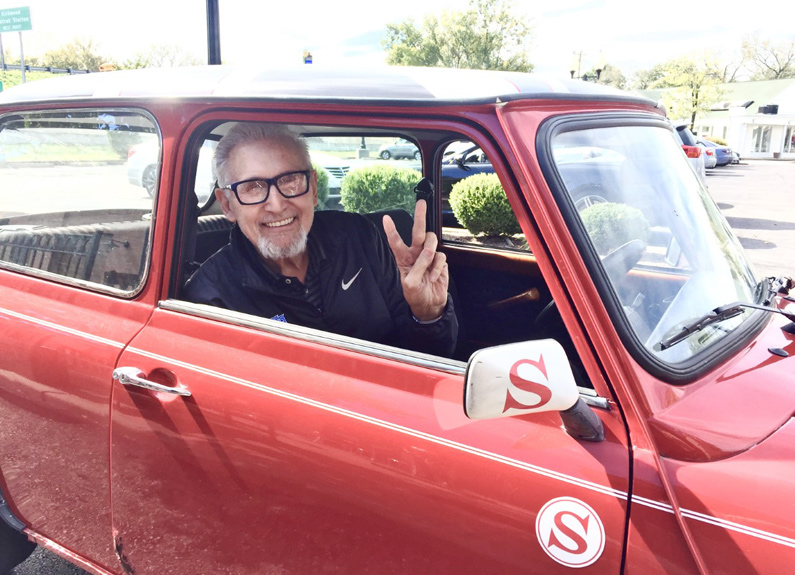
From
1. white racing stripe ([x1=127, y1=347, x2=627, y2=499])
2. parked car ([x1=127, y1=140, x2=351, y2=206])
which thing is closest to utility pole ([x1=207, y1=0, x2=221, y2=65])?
parked car ([x1=127, y1=140, x2=351, y2=206])

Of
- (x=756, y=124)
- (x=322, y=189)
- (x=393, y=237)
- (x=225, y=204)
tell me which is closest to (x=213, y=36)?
(x=322, y=189)

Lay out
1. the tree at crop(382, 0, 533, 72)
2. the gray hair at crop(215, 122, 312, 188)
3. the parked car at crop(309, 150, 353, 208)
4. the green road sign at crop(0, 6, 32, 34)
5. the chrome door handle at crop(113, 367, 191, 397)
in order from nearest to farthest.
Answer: the chrome door handle at crop(113, 367, 191, 397), the gray hair at crop(215, 122, 312, 188), the parked car at crop(309, 150, 353, 208), the green road sign at crop(0, 6, 32, 34), the tree at crop(382, 0, 533, 72)

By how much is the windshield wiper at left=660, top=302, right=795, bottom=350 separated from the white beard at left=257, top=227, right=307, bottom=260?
1.28 metres

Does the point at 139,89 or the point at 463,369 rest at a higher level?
the point at 139,89

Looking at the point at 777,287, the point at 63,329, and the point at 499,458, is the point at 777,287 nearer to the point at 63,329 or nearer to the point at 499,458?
the point at 499,458

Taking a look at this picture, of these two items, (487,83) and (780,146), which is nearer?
(487,83)

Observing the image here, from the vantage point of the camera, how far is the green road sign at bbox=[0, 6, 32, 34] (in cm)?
1455

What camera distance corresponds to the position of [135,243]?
6.31ft

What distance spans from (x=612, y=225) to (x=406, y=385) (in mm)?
643

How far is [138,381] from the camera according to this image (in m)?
1.67

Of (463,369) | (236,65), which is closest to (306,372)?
(463,369)

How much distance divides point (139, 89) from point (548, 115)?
3.88ft

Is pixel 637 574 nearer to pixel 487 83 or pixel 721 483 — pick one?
pixel 721 483

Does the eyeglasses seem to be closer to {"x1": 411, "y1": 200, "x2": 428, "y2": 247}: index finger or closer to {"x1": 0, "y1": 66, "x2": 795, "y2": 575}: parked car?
{"x1": 0, "y1": 66, "x2": 795, "y2": 575}: parked car
